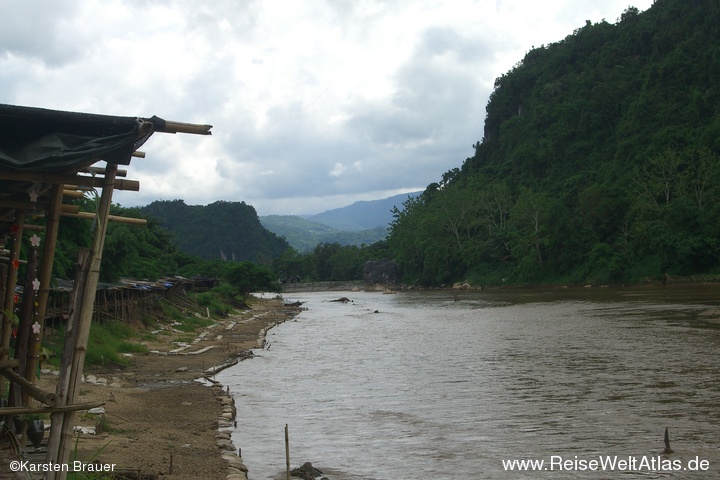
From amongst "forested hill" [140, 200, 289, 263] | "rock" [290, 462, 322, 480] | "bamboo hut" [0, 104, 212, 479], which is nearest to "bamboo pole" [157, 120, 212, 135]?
"bamboo hut" [0, 104, 212, 479]

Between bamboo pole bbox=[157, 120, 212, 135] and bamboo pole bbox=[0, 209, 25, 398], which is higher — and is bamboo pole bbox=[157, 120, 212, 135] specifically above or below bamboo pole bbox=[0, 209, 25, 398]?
above

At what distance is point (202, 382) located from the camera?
17391 mm

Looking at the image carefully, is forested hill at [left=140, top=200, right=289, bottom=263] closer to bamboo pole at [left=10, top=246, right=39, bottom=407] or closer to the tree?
the tree

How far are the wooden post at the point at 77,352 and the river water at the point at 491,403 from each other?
14.0 ft

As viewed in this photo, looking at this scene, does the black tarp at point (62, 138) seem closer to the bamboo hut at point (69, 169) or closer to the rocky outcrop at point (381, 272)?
the bamboo hut at point (69, 169)

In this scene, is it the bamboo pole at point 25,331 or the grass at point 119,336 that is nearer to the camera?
the bamboo pole at point 25,331

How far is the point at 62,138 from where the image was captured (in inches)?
235

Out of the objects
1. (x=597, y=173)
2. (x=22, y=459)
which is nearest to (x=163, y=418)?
(x=22, y=459)

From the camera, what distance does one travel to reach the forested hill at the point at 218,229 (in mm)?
176000

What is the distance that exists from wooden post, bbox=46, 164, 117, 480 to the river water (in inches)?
168

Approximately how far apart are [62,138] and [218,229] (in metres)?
174

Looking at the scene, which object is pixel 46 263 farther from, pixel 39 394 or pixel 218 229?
pixel 218 229

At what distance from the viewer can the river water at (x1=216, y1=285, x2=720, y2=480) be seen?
10141 millimetres

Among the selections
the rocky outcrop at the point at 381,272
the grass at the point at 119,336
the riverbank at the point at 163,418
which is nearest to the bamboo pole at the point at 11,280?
the riverbank at the point at 163,418
